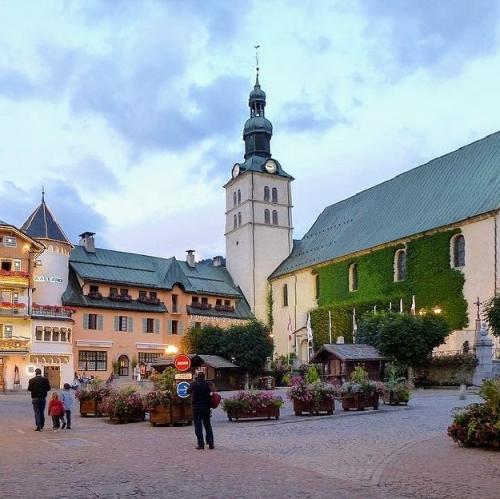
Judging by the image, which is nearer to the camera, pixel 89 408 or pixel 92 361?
pixel 89 408

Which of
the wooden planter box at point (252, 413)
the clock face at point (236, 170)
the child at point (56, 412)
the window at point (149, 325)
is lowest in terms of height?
the wooden planter box at point (252, 413)

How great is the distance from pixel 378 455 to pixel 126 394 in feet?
36.0

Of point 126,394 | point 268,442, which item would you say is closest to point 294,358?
point 126,394

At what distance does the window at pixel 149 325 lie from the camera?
2404 inches

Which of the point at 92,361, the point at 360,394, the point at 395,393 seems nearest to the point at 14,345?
the point at 92,361

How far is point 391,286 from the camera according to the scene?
2029 inches

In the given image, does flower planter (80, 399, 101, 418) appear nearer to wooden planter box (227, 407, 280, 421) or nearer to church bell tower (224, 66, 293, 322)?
wooden planter box (227, 407, 280, 421)

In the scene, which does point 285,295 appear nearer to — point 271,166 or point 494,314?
point 271,166

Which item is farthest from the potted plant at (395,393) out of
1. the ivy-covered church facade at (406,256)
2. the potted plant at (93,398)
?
the ivy-covered church facade at (406,256)

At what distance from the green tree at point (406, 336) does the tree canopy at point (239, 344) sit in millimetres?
14311

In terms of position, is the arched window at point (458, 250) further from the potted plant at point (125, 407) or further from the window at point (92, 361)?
the potted plant at point (125, 407)

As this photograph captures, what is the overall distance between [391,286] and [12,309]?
28729mm

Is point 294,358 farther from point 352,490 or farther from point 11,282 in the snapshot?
point 352,490

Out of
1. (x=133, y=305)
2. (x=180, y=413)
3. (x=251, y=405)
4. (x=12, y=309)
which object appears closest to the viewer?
(x=180, y=413)
